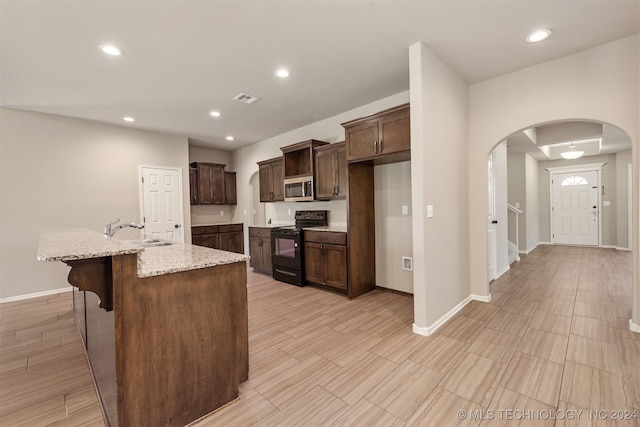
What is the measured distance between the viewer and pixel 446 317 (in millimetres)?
2957

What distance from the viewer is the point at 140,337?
1.45 m

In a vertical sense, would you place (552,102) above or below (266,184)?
above

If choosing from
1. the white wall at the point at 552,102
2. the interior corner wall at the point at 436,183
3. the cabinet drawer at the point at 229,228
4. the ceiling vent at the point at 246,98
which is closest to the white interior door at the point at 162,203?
the cabinet drawer at the point at 229,228

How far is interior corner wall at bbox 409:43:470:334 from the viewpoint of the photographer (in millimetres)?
2600

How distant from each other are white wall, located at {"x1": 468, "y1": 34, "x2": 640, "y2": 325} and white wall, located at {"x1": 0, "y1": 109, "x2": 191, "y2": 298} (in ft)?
18.3

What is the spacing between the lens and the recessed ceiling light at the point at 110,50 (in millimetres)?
2465

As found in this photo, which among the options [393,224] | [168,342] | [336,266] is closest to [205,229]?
[336,266]

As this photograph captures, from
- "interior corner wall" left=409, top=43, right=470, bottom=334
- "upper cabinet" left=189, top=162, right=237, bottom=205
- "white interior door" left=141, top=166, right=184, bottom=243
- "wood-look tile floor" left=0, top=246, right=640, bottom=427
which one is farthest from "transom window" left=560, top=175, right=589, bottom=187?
"white interior door" left=141, top=166, right=184, bottom=243

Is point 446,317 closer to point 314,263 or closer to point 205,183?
point 314,263

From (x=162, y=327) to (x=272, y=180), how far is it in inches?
162

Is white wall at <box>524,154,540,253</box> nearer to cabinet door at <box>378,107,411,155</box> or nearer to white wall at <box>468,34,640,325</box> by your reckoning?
white wall at <box>468,34,640,325</box>

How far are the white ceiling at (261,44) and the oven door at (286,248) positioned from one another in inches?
80.6

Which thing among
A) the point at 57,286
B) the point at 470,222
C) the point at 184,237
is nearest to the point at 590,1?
the point at 470,222

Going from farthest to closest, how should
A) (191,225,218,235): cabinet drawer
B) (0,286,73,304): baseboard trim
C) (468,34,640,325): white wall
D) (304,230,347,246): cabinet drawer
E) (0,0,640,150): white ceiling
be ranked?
(191,225,218,235): cabinet drawer, (0,286,73,304): baseboard trim, (304,230,347,246): cabinet drawer, (468,34,640,325): white wall, (0,0,640,150): white ceiling
